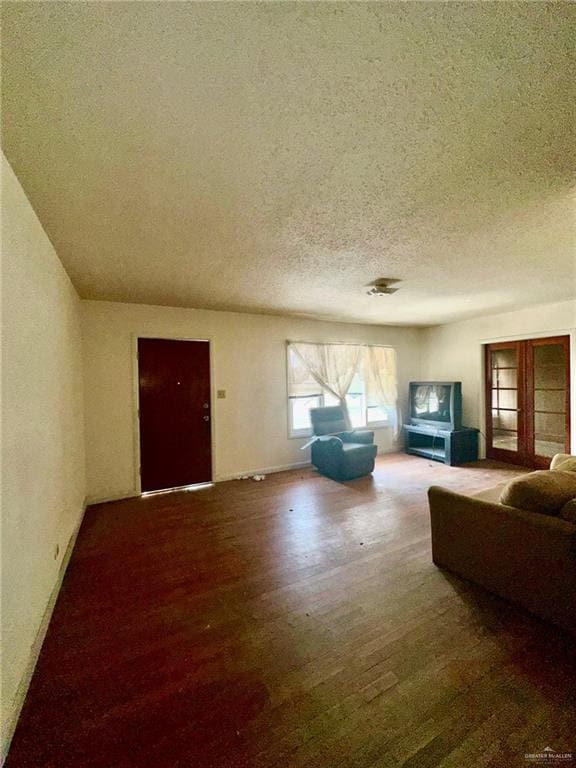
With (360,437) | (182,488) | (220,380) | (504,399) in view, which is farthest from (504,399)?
(182,488)

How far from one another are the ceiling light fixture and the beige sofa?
2063mm

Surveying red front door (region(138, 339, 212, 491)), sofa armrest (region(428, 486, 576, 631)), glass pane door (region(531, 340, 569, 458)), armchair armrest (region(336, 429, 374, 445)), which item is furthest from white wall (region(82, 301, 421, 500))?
sofa armrest (region(428, 486, 576, 631))

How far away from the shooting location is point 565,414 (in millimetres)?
4289

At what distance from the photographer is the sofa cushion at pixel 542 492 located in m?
1.74

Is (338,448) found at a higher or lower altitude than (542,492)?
lower

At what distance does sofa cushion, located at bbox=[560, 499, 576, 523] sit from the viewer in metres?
1.63

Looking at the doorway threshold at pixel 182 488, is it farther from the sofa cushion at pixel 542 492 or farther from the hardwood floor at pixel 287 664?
the sofa cushion at pixel 542 492

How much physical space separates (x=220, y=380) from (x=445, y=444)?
3.83 meters

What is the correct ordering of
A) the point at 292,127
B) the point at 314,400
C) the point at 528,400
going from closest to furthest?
the point at 292,127
the point at 528,400
the point at 314,400

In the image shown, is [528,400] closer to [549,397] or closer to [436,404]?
[549,397]

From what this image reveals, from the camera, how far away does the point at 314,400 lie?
5.19 meters

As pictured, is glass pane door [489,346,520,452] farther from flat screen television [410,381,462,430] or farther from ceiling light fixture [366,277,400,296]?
ceiling light fixture [366,277,400,296]

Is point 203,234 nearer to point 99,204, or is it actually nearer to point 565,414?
point 99,204

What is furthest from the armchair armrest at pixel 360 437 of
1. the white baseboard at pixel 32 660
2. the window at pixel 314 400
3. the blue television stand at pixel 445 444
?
the white baseboard at pixel 32 660
